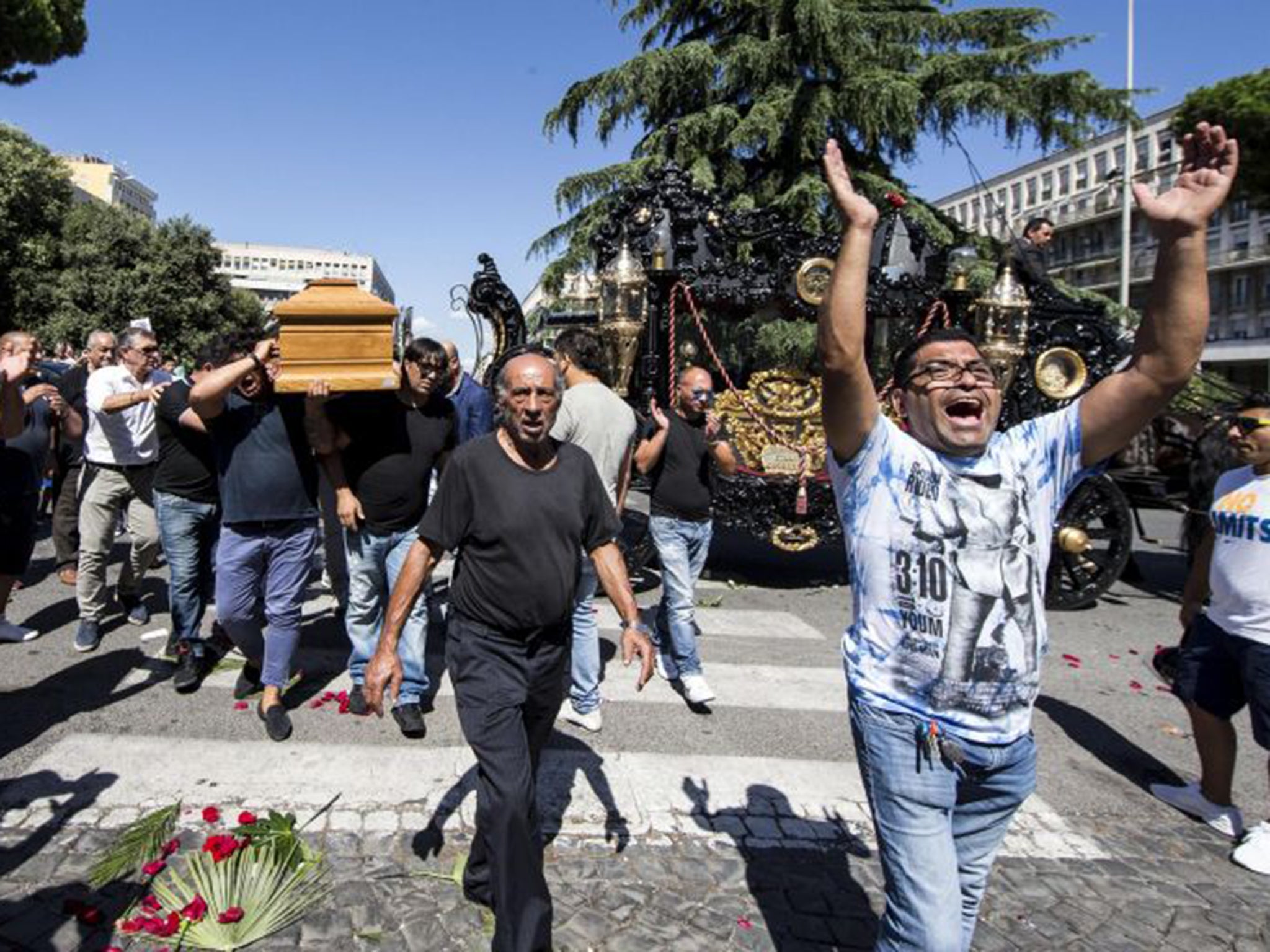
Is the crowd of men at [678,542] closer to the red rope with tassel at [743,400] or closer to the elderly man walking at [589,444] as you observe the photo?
the elderly man walking at [589,444]

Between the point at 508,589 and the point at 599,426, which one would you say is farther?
the point at 599,426

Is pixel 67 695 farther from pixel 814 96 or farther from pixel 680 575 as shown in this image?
pixel 814 96

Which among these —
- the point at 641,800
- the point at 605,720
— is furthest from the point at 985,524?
the point at 605,720

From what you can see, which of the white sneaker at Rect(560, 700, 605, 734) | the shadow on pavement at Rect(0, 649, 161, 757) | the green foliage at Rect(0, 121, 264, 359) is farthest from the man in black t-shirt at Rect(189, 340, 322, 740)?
the green foliage at Rect(0, 121, 264, 359)

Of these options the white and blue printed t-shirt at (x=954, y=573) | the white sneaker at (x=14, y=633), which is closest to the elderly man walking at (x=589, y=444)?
the white and blue printed t-shirt at (x=954, y=573)

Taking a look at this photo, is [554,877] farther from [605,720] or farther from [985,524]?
[985,524]

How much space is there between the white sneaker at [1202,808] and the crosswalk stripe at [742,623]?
274 centimetres

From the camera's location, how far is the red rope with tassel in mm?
7926

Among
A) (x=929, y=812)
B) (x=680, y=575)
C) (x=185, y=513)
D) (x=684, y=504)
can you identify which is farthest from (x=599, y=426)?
(x=929, y=812)

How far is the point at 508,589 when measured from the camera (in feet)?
9.14

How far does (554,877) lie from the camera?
122 inches

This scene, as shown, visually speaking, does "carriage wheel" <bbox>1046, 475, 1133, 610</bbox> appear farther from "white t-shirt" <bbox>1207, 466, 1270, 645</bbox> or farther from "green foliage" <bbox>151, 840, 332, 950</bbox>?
"green foliage" <bbox>151, 840, 332, 950</bbox>

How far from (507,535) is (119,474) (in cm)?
438

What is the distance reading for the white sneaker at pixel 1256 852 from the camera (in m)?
3.45
